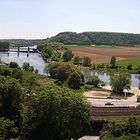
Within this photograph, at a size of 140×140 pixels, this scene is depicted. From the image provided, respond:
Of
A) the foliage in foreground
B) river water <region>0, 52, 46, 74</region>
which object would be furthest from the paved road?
river water <region>0, 52, 46, 74</region>

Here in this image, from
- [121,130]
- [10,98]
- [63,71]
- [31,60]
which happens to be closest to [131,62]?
[31,60]

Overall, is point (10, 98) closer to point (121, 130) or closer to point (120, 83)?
point (121, 130)

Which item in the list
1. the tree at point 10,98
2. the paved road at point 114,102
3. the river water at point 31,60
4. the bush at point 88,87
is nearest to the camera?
the tree at point 10,98

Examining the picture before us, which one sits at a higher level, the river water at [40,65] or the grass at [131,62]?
the grass at [131,62]

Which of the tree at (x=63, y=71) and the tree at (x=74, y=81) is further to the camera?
the tree at (x=63, y=71)

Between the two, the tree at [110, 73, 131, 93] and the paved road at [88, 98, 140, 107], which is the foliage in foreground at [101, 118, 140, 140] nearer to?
the paved road at [88, 98, 140, 107]

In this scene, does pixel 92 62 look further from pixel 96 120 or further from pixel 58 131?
pixel 58 131

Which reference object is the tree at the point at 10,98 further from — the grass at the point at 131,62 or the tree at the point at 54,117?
the grass at the point at 131,62

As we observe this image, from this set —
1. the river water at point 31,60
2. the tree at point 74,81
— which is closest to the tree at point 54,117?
the tree at point 74,81

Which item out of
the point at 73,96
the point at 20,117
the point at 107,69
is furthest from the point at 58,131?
the point at 107,69

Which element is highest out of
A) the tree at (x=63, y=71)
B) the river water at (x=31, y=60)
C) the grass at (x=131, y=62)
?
the tree at (x=63, y=71)
